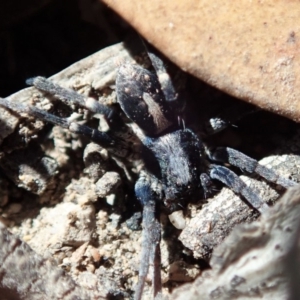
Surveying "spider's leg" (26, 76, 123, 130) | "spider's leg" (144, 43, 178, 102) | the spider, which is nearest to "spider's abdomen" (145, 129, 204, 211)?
the spider

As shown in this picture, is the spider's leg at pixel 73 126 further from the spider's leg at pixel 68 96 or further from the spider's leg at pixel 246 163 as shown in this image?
the spider's leg at pixel 246 163

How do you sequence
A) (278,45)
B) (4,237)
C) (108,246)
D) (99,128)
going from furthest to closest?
(99,128) < (108,246) < (278,45) < (4,237)

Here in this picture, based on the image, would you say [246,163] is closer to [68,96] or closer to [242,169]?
[242,169]

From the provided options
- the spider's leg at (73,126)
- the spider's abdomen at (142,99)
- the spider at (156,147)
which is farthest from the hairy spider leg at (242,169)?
the spider's leg at (73,126)

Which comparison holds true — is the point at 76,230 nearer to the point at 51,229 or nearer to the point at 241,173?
the point at 51,229

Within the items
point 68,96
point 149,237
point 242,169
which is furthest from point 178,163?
point 68,96

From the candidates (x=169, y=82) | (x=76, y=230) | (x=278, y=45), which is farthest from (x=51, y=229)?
(x=278, y=45)

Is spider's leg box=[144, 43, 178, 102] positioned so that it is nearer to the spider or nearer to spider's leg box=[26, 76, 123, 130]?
the spider
